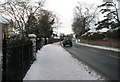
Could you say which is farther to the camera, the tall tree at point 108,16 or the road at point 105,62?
the tall tree at point 108,16

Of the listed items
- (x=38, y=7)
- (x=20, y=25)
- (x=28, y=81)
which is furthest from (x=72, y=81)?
(x=38, y=7)

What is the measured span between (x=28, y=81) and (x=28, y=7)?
122 ft

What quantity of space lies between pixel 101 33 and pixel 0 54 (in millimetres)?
56417

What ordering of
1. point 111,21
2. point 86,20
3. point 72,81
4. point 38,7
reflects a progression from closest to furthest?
point 72,81, point 38,7, point 111,21, point 86,20

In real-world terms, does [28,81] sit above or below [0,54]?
below

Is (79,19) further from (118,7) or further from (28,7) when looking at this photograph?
(28,7)

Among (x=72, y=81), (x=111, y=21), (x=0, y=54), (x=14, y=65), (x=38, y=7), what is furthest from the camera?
(x=111, y=21)

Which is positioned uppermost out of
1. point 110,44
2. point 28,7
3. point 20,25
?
point 28,7

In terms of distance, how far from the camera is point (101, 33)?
6269 cm

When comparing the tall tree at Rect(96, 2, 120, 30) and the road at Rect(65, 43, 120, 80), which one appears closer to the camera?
the road at Rect(65, 43, 120, 80)

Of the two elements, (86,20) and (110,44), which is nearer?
(110,44)

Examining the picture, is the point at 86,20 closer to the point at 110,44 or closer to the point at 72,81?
the point at 110,44

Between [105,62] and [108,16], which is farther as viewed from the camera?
[108,16]

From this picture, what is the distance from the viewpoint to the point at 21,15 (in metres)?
47.3
